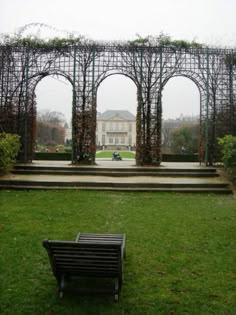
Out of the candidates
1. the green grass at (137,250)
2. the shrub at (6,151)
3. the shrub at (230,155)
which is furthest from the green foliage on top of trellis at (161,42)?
the green grass at (137,250)

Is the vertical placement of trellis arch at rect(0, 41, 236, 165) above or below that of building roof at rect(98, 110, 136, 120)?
below

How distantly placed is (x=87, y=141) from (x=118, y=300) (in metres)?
10.00

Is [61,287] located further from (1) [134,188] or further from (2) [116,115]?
(2) [116,115]

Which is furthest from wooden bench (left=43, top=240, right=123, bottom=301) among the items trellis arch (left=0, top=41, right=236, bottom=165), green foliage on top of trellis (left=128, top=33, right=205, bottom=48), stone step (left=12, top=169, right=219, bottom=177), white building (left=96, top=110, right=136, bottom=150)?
white building (left=96, top=110, right=136, bottom=150)

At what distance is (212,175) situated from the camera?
1117 cm

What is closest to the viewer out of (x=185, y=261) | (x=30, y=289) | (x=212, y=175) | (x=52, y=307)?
(x=52, y=307)

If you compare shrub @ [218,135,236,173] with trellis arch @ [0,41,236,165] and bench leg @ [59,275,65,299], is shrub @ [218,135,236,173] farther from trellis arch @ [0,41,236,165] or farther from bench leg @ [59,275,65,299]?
bench leg @ [59,275,65,299]

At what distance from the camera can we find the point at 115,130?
211 feet

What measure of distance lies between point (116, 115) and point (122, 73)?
52.7 m

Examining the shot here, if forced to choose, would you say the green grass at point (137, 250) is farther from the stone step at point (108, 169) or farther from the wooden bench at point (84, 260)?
the stone step at point (108, 169)

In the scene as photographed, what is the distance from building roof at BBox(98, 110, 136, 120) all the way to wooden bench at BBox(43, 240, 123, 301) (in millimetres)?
62846

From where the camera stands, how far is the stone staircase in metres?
9.66

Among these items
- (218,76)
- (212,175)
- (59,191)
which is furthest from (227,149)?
(59,191)

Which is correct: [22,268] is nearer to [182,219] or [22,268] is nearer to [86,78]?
[182,219]
